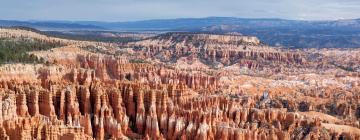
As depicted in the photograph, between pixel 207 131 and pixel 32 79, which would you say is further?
pixel 32 79

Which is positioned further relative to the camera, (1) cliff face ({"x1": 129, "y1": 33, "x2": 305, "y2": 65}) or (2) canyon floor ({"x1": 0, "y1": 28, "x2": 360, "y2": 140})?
(1) cliff face ({"x1": 129, "y1": 33, "x2": 305, "y2": 65})

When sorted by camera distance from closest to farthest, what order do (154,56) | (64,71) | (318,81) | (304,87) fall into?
(64,71), (304,87), (318,81), (154,56)

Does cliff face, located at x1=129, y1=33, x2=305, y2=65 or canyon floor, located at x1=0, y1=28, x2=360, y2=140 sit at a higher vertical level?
canyon floor, located at x1=0, y1=28, x2=360, y2=140

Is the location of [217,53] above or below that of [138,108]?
below

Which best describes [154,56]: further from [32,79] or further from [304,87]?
[32,79]

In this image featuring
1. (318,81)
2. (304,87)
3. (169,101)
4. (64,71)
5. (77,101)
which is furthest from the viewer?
(318,81)

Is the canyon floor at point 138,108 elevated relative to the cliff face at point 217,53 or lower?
elevated

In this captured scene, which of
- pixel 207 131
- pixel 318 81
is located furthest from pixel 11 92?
pixel 318 81

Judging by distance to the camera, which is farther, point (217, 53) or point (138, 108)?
point (217, 53)

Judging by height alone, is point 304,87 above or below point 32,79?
below

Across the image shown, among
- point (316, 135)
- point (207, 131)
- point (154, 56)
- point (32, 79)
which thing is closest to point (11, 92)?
point (32, 79)

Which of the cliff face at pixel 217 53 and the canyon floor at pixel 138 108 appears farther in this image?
the cliff face at pixel 217 53
